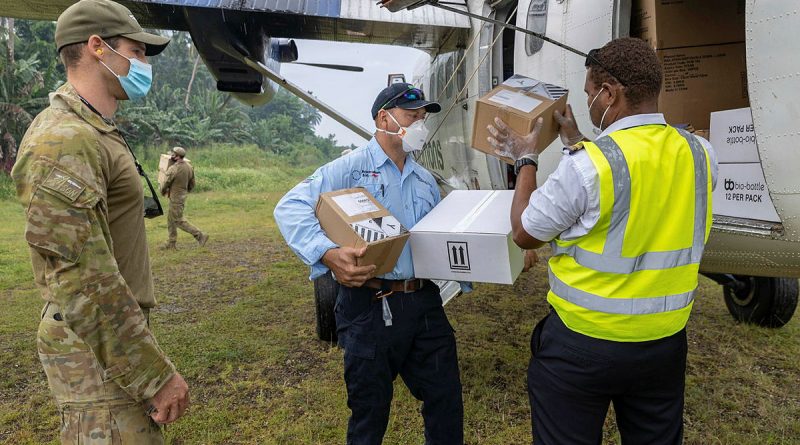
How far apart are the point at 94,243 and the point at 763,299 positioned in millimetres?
5146

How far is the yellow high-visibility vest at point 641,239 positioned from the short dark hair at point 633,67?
11 centimetres

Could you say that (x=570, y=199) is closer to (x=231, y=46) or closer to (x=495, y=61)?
(x=495, y=61)

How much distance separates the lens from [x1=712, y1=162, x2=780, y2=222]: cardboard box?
7.66ft

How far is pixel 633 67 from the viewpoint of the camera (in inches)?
66.0

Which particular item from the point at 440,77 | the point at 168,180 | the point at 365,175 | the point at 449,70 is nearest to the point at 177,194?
the point at 168,180

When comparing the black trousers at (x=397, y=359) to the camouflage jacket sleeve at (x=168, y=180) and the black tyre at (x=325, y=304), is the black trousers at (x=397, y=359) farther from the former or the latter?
the camouflage jacket sleeve at (x=168, y=180)

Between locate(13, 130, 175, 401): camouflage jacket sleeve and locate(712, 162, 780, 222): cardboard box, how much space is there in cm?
241

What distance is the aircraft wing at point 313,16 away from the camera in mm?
5148

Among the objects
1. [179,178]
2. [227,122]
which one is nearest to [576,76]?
[179,178]

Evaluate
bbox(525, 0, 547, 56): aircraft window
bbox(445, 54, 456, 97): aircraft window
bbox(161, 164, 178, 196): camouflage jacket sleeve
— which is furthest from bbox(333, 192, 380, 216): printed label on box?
bbox(161, 164, 178, 196): camouflage jacket sleeve

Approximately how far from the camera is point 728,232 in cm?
245

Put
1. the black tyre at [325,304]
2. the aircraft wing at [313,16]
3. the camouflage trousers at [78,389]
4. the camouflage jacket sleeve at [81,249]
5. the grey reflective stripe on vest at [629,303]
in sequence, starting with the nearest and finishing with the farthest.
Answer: the camouflage jacket sleeve at [81,249], the camouflage trousers at [78,389], the grey reflective stripe on vest at [629,303], the black tyre at [325,304], the aircraft wing at [313,16]

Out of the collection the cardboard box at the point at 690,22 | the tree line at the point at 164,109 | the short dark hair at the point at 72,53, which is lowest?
the tree line at the point at 164,109

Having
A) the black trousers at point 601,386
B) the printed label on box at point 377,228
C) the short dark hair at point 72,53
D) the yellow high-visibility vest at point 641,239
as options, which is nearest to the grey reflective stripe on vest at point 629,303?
the yellow high-visibility vest at point 641,239
